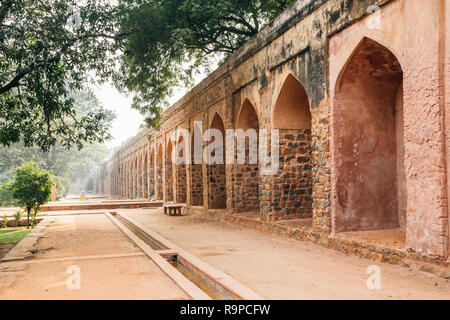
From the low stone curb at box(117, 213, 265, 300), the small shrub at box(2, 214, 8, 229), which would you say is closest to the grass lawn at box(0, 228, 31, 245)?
the small shrub at box(2, 214, 8, 229)

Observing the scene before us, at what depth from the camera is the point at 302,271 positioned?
511 cm

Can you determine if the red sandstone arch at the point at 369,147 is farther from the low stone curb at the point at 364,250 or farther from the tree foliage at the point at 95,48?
the tree foliage at the point at 95,48

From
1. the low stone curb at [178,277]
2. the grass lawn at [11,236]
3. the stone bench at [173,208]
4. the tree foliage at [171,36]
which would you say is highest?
the tree foliage at [171,36]

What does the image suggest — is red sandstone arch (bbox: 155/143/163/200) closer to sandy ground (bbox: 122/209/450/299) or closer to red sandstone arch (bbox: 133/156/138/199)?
red sandstone arch (bbox: 133/156/138/199)

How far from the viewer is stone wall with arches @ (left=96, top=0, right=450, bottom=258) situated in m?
4.79

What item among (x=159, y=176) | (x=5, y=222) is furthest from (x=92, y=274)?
(x=159, y=176)

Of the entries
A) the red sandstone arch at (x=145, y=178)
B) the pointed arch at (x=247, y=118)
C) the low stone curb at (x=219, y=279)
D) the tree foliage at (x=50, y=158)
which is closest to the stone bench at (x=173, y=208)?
the pointed arch at (x=247, y=118)

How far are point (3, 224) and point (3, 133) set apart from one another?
5989 millimetres

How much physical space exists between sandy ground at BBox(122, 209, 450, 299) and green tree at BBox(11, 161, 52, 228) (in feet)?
22.7

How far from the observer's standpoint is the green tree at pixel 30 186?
41.7ft

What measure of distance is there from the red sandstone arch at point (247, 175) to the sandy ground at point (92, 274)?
3.88 meters

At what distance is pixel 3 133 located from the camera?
8.47m

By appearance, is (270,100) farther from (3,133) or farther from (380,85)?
(3,133)

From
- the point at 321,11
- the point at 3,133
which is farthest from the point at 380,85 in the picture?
the point at 3,133
